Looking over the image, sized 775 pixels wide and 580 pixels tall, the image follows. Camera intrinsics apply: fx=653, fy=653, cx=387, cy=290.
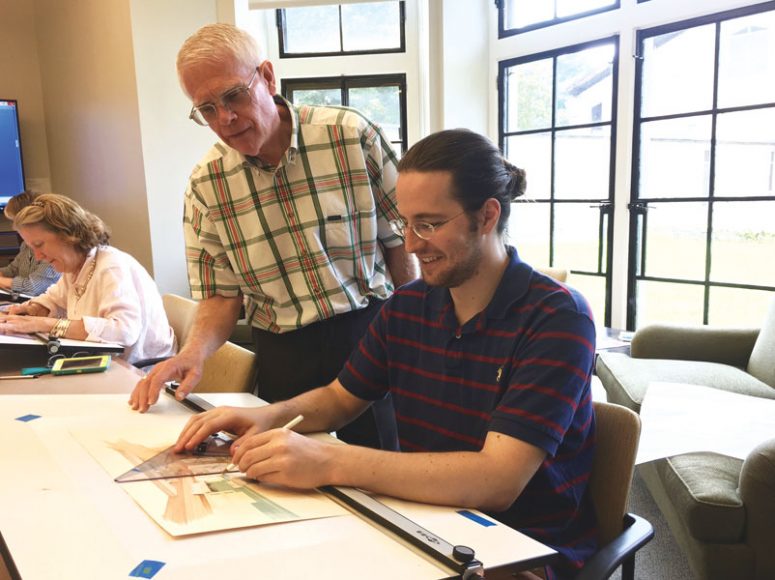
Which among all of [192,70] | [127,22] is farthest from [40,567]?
[127,22]

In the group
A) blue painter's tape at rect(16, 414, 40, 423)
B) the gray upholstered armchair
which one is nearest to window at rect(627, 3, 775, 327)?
the gray upholstered armchair

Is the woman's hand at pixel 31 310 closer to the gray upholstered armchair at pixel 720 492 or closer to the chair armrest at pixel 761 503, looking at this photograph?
the gray upholstered armchair at pixel 720 492

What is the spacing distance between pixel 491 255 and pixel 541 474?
390mm

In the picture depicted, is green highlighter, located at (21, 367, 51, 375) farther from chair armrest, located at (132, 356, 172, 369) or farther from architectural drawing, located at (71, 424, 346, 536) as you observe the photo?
architectural drawing, located at (71, 424, 346, 536)

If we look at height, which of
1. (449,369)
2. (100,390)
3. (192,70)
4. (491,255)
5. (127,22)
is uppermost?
(127,22)

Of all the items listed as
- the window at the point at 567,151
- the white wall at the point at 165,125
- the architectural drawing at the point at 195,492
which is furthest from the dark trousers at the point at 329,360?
the window at the point at 567,151

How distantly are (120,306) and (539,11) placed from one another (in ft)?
10.5

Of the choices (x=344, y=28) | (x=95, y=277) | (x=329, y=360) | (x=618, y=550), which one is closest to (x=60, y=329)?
(x=95, y=277)

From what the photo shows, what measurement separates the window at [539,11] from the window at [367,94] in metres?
0.78

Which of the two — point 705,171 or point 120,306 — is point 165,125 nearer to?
point 120,306

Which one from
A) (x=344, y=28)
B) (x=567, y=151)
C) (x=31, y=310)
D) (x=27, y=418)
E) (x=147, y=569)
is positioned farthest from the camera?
(x=344, y=28)

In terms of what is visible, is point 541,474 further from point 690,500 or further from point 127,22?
point 127,22

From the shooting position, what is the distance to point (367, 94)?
4336mm

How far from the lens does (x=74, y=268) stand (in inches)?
97.3
